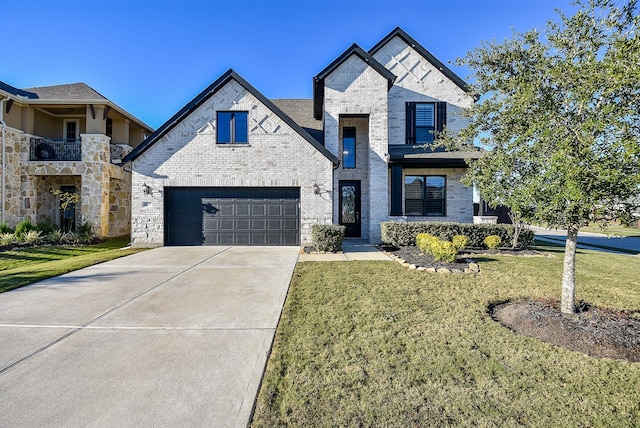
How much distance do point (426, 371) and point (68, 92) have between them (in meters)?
19.7

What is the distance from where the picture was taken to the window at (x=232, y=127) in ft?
39.1

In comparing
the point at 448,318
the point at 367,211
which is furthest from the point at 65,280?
the point at 367,211

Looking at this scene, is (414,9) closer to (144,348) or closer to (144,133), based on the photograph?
(144,348)

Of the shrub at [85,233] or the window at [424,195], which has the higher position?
the window at [424,195]

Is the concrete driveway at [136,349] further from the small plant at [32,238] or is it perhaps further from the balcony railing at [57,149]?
the balcony railing at [57,149]

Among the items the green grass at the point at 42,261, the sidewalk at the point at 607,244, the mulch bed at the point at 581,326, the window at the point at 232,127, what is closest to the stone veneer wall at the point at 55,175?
the green grass at the point at 42,261

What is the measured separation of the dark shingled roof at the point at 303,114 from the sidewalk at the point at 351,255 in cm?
552

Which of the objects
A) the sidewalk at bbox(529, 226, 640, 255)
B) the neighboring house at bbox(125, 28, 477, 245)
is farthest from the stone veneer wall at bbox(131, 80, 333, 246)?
the sidewalk at bbox(529, 226, 640, 255)

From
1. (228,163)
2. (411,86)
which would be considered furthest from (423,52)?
(228,163)

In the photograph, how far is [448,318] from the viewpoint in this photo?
4492 mm

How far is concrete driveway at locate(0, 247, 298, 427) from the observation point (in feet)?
8.44

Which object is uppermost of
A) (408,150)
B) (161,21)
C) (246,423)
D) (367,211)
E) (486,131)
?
(161,21)

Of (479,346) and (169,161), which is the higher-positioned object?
(169,161)

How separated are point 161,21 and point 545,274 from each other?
50.3ft
